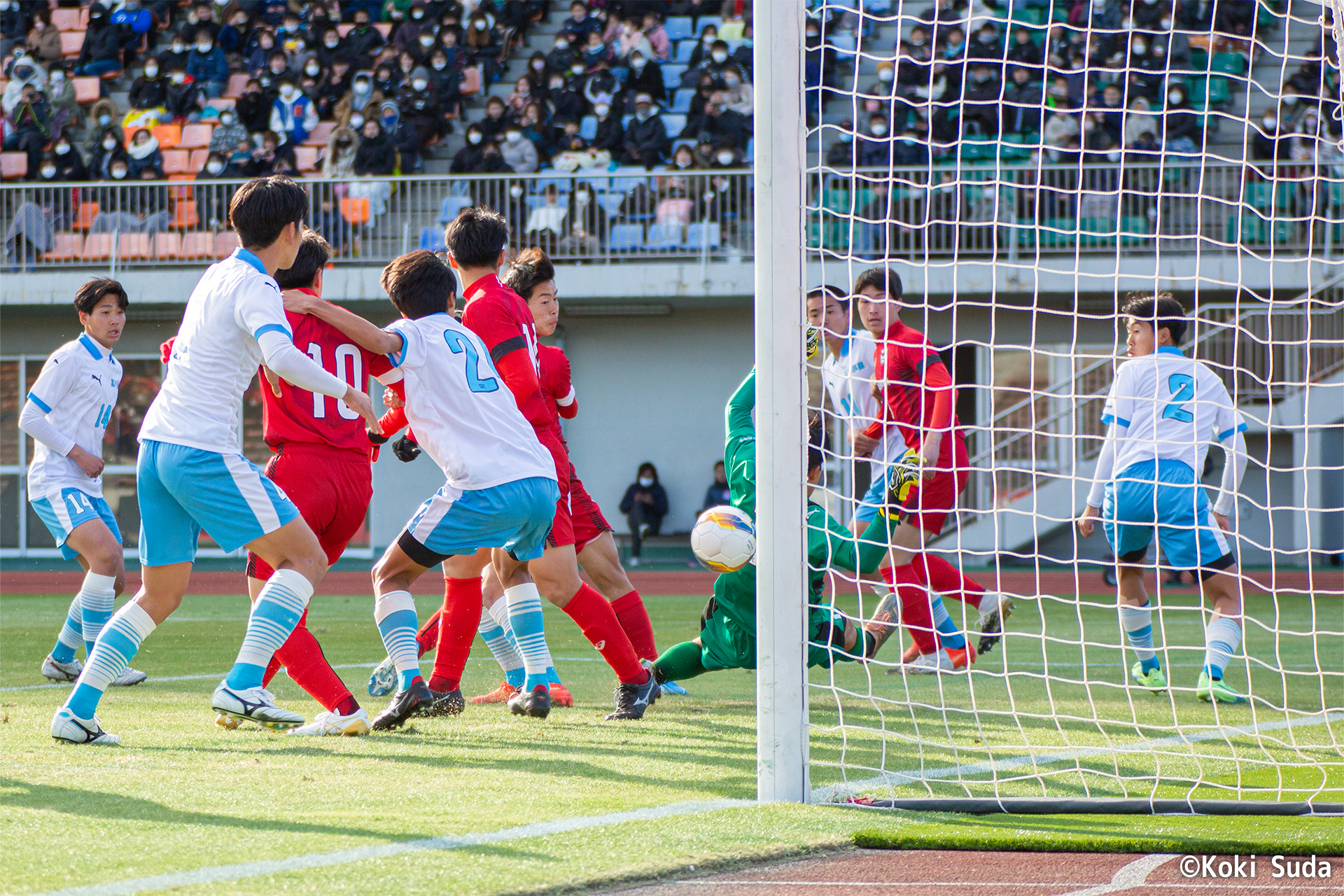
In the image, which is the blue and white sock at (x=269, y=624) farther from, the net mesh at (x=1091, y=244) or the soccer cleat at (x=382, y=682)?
the net mesh at (x=1091, y=244)

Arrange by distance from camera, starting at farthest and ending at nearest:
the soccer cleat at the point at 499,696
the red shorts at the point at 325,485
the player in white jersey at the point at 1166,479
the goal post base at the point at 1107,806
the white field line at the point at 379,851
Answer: the player in white jersey at the point at 1166,479 → the soccer cleat at the point at 499,696 → the red shorts at the point at 325,485 → the goal post base at the point at 1107,806 → the white field line at the point at 379,851

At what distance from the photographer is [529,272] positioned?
570 centimetres

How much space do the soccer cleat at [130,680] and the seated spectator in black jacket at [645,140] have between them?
1380cm

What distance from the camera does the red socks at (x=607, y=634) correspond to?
17.3 feet

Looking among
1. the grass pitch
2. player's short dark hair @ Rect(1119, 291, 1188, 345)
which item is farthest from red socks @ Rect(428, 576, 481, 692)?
player's short dark hair @ Rect(1119, 291, 1188, 345)

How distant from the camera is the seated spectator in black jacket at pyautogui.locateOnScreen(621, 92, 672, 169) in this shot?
63.5 feet

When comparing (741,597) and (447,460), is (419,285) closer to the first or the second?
(447,460)

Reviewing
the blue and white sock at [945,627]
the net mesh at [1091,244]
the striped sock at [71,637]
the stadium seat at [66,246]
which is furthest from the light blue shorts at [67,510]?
the stadium seat at [66,246]

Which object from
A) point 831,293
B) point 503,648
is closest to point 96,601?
point 503,648

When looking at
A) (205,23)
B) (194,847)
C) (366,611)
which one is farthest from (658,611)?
(205,23)

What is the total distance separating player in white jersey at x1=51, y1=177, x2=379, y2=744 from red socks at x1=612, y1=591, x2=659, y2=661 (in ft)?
5.80

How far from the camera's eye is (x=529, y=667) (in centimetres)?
525

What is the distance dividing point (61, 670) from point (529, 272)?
3124 mm

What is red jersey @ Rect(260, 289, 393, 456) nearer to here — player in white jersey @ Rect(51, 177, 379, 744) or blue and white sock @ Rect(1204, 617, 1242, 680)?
player in white jersey @ Rect(51, 177, 379, 744)
